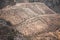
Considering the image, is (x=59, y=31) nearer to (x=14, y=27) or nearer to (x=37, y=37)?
(x=37, y=37)

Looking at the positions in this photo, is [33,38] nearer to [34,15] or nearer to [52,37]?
[52,37]

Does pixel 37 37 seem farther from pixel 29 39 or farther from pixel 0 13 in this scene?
pixel 0 13

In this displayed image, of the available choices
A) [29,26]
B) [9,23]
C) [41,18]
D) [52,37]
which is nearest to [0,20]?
[9,23]

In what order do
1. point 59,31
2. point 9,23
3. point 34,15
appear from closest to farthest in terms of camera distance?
point 59,31
point 9,23
point 34,15

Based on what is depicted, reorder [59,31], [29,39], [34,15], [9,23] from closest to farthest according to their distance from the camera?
[29,39], [59,31], [9,23], [34,15]

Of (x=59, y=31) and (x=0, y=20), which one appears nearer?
(x=59, y=31)

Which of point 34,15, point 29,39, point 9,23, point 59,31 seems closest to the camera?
point 29,39

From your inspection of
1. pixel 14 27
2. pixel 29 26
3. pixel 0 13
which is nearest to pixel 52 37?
pixel 29 26

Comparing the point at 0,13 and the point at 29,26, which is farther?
the point at 0,13
